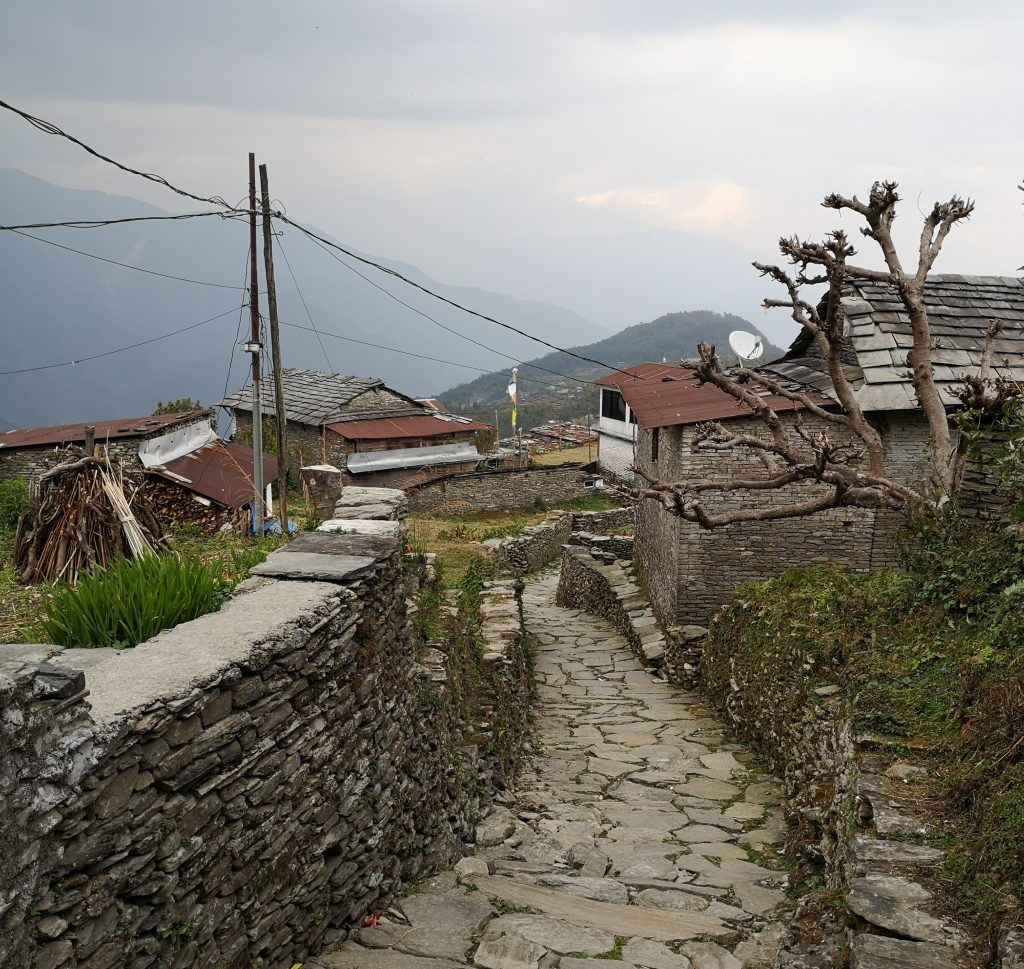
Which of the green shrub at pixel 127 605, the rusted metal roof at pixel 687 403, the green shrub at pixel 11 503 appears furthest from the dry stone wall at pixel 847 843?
the green shrub at pixel 11 503

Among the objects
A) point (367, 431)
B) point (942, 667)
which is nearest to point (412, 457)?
point (367, 431)

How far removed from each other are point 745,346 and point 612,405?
21.9 metres

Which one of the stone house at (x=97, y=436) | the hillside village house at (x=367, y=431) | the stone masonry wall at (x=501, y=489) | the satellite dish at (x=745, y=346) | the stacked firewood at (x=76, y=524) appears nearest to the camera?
the stacked firewood at (x=76, y=524)

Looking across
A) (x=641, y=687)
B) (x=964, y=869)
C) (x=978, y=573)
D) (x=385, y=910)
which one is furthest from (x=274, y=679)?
(x=641, y=687)

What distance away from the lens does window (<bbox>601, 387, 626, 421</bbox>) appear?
33.1m

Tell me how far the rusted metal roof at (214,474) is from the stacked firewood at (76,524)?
269cm

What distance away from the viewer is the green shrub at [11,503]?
31.9 feet

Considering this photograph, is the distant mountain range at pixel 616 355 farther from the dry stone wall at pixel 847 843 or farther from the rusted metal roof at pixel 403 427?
the dry stone wall at pixel 847 843

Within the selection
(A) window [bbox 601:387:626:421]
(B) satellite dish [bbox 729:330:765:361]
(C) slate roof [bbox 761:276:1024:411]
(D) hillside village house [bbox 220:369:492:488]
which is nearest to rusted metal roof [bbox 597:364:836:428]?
(B) satellite dish [bbox 729:330:765:361]

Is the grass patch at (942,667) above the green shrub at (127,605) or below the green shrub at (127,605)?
below

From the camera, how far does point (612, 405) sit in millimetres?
34062

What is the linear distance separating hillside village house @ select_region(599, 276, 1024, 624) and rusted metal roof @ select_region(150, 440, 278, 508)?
5.41 meters

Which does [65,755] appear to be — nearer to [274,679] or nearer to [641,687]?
[274,679]

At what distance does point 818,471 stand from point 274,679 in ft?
17.9
